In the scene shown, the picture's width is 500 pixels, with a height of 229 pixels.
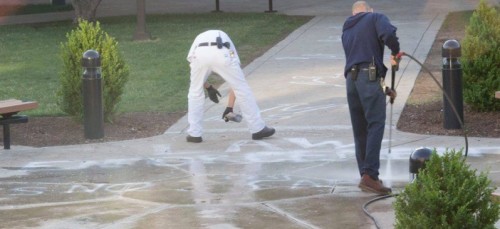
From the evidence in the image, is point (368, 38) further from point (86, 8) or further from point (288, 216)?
point (86, 8)

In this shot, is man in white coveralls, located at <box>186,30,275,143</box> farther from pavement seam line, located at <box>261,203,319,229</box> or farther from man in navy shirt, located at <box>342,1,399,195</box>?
pavement seam line, located at <box>261,203,319,229</box>

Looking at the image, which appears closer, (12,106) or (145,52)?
(12,106)

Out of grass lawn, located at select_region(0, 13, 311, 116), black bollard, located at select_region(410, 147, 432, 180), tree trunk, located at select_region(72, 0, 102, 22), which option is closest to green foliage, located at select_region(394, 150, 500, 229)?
black bollard, located at select_region(410, 147, 432, 180)

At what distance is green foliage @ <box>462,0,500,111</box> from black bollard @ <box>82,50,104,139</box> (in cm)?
419

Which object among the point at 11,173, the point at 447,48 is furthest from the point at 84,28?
the point at 447,48

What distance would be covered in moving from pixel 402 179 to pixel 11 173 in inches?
144

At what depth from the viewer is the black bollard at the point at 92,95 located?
12.5 m

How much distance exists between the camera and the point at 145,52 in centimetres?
2048

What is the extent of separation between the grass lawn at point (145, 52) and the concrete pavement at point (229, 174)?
4.34 feet

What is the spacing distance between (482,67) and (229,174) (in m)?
4.05

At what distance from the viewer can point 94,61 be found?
1247 centimetres

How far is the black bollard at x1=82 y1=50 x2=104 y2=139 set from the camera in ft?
41.0

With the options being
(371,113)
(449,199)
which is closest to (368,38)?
(371,113)

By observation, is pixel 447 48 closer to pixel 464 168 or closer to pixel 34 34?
pixel 464 168
